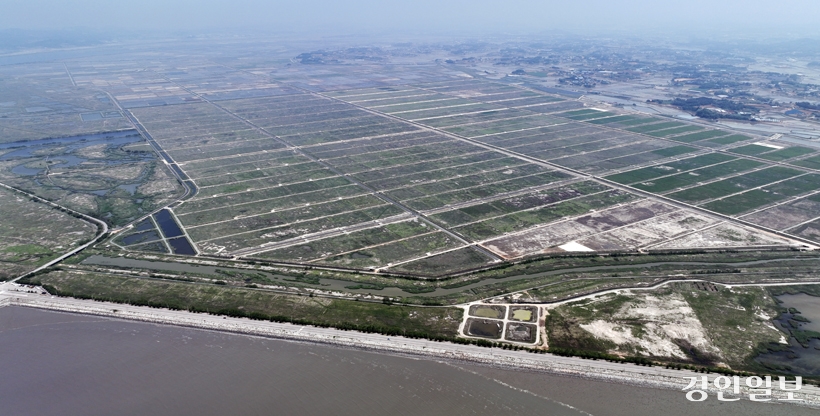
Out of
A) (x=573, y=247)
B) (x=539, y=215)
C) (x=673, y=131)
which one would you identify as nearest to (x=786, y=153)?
(x=673, y=131)

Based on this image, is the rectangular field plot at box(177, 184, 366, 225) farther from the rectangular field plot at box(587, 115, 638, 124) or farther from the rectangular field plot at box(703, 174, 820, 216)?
the rectangular field plot at box(587, 115, 638, 124)

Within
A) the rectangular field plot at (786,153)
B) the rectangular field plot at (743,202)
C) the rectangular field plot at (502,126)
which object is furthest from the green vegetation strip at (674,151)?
the rectangular field plot at (502,126)

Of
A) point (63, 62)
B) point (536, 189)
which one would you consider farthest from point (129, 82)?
point (536, 189)

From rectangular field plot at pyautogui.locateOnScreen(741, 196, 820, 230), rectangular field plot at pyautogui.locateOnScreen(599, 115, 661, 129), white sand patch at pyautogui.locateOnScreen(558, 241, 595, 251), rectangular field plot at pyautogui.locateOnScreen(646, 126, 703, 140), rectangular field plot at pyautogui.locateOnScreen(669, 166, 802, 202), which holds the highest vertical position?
rectangular field plot at pyautogui.locateOnScreen(599, 115, 661, 129)

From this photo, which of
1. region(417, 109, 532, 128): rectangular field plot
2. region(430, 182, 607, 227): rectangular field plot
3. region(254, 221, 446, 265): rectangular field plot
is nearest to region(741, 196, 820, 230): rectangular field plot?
region(430, 182, 607, 227): rectangular field plot

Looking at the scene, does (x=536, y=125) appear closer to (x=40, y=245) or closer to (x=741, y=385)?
(x=741, y=385)

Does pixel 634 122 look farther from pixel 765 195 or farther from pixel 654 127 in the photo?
pixel 765 195
